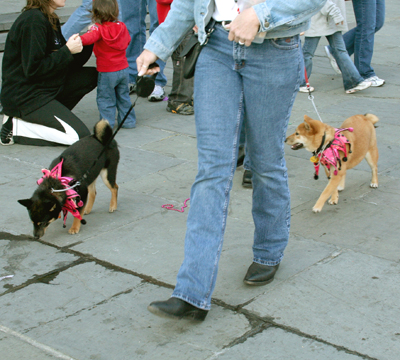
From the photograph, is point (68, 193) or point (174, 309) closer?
point (174, 309)

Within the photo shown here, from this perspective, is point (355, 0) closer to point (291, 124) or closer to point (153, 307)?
point (291, 124)

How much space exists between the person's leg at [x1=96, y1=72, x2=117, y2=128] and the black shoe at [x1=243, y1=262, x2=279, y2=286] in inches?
147

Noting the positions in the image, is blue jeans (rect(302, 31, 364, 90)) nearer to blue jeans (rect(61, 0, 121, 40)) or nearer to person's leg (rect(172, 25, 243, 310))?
blue jeans (rect(61, 0, 121, 40))

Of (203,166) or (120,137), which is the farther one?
(120,137)

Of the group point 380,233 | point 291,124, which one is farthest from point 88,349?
point 291,124

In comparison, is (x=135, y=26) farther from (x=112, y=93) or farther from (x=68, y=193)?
(x=68, y=193)

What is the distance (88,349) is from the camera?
265 centimetres

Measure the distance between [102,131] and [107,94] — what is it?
81.3 inches

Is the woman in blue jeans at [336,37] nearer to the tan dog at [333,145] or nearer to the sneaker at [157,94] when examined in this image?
the sneaker at [157,94]

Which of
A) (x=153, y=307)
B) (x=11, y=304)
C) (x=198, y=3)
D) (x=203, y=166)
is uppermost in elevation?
(x=198, y=3)

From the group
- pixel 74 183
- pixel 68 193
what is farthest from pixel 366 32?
pixel 68 193

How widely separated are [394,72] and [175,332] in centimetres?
759

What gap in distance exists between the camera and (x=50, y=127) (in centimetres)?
591

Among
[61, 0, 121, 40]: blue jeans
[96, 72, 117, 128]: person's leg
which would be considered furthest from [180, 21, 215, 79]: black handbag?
[61, 0, 121, 40]: blue jeans
